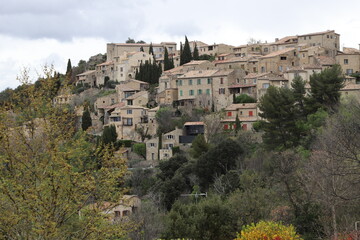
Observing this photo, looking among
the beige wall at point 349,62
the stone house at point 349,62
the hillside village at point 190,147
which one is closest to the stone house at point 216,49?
the hillside village at point 190,147

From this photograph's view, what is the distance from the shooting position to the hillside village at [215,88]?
214 ft

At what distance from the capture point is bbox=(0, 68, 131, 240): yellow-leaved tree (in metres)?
13.8

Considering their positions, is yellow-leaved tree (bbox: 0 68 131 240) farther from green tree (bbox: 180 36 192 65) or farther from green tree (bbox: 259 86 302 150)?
green tree (bbox: 180 36 192 65)

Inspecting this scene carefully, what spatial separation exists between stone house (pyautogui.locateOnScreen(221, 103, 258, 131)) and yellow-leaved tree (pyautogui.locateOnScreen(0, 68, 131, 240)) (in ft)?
161

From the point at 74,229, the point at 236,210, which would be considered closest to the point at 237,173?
the point at 236,210

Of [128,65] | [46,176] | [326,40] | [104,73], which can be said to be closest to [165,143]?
[128,65]

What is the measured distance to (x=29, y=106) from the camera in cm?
1507

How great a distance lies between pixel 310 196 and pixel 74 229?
57.7ft

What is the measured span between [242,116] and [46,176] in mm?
51387

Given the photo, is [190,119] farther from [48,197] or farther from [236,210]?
[48,197]

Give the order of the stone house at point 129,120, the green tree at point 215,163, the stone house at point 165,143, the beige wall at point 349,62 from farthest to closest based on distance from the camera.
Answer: the beige wall at point 349,62, the stone house at point 129,120, the stone house at point 165,143, the green tree at point 215,163

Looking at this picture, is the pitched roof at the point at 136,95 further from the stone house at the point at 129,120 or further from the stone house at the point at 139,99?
the stone house at the point at 129,120

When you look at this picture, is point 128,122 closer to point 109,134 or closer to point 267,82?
point 109,134

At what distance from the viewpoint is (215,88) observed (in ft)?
236
